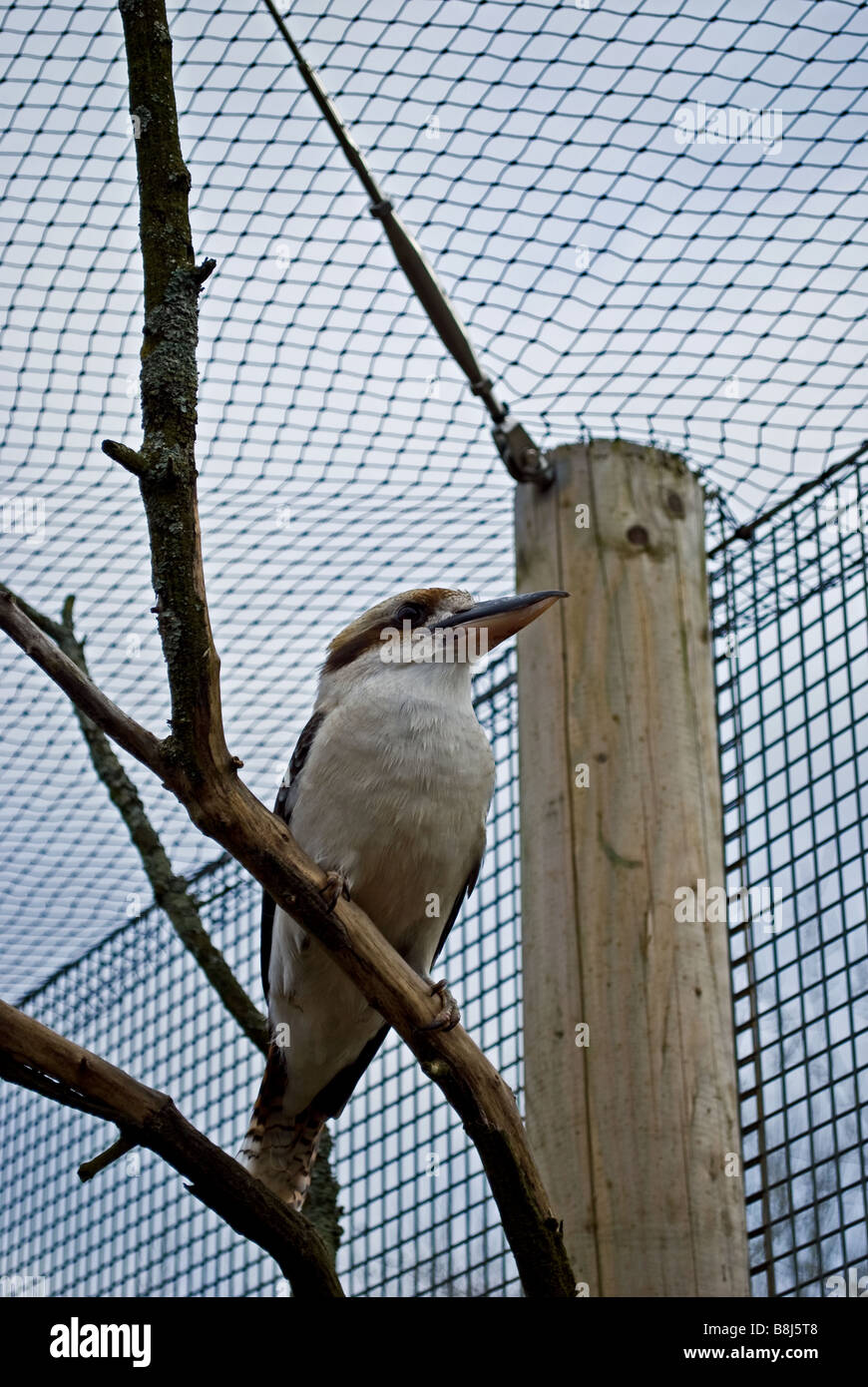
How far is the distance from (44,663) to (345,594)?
8.22 ft

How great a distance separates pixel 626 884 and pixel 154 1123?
1128 millimetres

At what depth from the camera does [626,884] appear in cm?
289

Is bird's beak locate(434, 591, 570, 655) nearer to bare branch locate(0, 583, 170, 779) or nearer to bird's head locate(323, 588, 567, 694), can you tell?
bird's head locate(323, 588, 567, 694)

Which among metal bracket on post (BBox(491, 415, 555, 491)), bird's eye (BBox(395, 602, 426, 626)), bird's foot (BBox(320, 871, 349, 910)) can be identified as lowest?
bird's foot (BBox(320, 871, 349, 910))

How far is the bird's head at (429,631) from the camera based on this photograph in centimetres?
298

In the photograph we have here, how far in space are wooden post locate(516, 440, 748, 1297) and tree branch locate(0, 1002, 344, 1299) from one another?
2.32ft

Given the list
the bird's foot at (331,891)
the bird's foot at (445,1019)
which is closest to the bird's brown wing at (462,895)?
the bird's foot at (445,1019)

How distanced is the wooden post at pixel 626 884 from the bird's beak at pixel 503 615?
0.18 meters

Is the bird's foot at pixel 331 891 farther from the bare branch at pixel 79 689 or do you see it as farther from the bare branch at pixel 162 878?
the bare branch at pixel 162 878

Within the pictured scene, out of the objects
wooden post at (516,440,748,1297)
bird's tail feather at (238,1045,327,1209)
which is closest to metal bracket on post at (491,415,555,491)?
wooden post at (516,440,748,1297)

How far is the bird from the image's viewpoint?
2.84m

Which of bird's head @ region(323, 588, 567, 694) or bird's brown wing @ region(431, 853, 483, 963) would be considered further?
bird's brown wing @ region(431, 853, 483, 963)

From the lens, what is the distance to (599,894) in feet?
9.51
